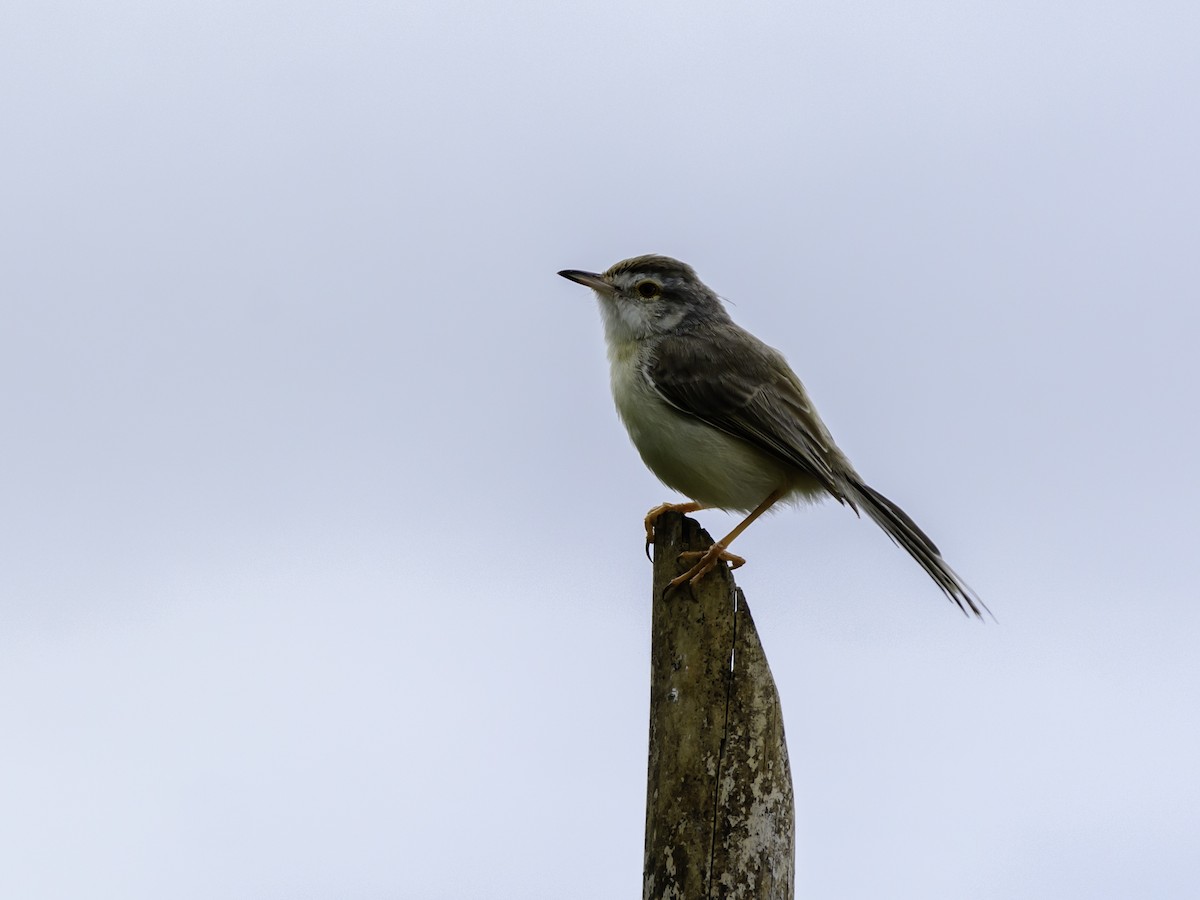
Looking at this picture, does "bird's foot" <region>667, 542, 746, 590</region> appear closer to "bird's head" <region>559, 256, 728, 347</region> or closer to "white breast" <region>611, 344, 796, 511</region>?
"white breast" <region>611, 344, 796, 511</region>

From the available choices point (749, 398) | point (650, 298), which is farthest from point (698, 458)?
point (650, 298)

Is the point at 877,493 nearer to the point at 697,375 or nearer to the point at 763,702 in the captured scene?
the point at 697,375

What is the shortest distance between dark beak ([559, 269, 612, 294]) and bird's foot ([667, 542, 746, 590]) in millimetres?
3405

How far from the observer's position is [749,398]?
8.68 m

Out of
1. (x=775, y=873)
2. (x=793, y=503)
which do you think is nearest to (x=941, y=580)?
(x=793, y=503)

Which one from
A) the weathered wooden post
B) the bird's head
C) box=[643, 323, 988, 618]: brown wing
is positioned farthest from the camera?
the bird's head

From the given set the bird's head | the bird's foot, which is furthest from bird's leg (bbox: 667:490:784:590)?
the bird's head

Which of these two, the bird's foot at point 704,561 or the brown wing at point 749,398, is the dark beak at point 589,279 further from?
the bird's foot at point 704,561

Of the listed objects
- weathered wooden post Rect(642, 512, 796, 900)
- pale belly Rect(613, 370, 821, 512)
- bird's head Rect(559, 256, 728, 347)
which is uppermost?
bird's head Rect(559, 256, 728, 347)

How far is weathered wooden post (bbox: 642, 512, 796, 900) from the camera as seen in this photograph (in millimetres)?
5820

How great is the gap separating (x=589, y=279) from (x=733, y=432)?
2003 millimetres

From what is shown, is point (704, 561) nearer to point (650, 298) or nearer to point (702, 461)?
point (702, 461)

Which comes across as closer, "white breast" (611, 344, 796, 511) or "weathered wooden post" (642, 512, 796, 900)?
"weathered wooden post" (642, 512, 796, 900)

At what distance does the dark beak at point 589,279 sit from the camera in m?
9.91
